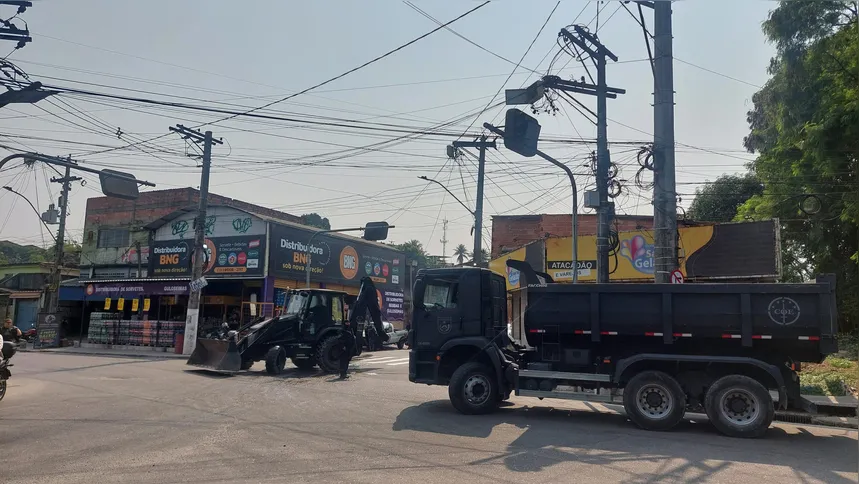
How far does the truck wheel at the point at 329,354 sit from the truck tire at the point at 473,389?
816cm

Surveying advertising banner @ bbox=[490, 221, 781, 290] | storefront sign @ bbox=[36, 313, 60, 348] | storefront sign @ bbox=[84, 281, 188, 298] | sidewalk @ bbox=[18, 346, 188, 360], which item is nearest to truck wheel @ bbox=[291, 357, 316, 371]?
sidewalk @ bbox=[18, 346, 188, 360]

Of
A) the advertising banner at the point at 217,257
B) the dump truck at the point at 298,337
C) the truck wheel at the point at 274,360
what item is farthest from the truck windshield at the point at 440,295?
the advertising banner at the point at 217,257

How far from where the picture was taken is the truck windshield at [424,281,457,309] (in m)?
11.7

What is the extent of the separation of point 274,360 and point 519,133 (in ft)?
33.1

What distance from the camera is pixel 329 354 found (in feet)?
60.5

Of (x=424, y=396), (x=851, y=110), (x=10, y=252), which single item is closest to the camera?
(x=424, y=396)

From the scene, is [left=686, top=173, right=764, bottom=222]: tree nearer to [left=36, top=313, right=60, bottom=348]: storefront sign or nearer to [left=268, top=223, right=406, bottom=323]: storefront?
[left=268, top=223, right=406, bottom=323]: storefront

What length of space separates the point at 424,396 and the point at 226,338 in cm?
821

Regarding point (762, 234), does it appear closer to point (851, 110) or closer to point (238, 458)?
point (851, 110)

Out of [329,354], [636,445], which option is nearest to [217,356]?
[329,354]

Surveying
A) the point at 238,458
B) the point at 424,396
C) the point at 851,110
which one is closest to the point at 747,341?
the point at 424,396

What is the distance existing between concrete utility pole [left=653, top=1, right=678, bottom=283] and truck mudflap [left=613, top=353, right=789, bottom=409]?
11.5 ft

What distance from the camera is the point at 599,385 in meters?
10.2

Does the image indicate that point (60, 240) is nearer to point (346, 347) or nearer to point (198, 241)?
point (198, 241)
